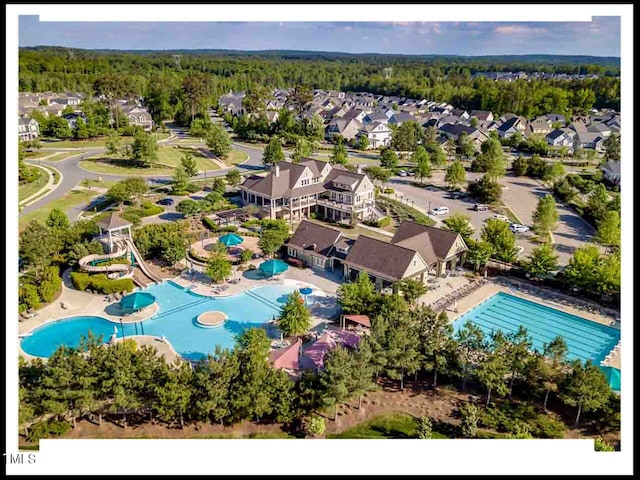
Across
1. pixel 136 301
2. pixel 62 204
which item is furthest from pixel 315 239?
pixel 62 204

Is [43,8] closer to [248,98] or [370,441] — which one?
[370,441]

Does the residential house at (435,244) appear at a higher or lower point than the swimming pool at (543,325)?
higher

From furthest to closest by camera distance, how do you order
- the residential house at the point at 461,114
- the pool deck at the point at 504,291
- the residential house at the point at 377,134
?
1. the residential house at the point at 461,114
2. the residential house at the point at 377,134
3. the pool deck at the point at 504,291

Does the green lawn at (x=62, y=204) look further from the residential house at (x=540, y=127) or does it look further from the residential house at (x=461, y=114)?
the residential house at (x=540, y=127)

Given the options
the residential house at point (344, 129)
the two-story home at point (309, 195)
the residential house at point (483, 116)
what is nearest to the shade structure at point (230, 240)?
the two-story home at point (309, 195)

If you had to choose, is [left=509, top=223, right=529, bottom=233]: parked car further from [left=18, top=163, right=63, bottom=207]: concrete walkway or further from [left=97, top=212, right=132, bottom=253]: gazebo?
[left=18, top=163, right=63, bottom=207]: concrete walkway

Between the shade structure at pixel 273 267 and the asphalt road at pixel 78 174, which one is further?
the asphalt road at pixel 78 174

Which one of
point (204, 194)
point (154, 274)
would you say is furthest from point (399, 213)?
point (154, 274)
